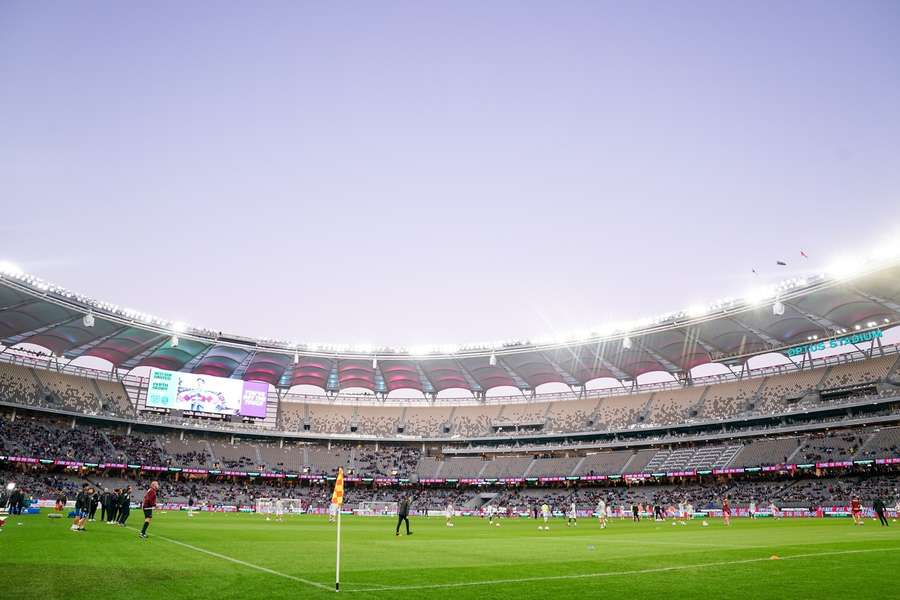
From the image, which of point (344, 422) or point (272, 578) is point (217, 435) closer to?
point (344, 422)

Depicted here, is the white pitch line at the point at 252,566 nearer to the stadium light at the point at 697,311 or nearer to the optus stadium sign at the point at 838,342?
the stadium light at the point at 697,311

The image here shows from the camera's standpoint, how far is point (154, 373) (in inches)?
2854

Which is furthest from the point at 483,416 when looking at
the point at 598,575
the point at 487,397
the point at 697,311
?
the point at 598,575

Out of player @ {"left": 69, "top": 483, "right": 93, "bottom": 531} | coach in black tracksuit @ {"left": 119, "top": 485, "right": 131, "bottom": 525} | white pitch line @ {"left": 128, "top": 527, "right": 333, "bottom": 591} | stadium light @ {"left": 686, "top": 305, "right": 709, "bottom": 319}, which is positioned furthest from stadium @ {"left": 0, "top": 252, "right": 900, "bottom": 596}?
white pitch line @ {"left": 128, "top": 527, "right": 333, "bottom": 591}

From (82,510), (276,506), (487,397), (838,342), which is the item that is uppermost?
(838,342)

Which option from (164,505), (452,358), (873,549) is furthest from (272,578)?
(452,358)

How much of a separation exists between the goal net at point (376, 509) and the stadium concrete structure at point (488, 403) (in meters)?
13.7

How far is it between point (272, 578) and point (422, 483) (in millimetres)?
74674

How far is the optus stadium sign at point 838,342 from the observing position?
5907cm

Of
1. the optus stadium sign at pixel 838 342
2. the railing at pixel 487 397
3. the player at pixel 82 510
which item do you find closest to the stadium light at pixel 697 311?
the optus stadium sign at pixel 838 342

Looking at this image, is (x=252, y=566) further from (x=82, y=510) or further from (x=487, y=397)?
(x=487, y=397)

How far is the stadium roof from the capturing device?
179 feet

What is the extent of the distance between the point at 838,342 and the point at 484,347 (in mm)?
37191

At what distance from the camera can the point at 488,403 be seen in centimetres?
9169
